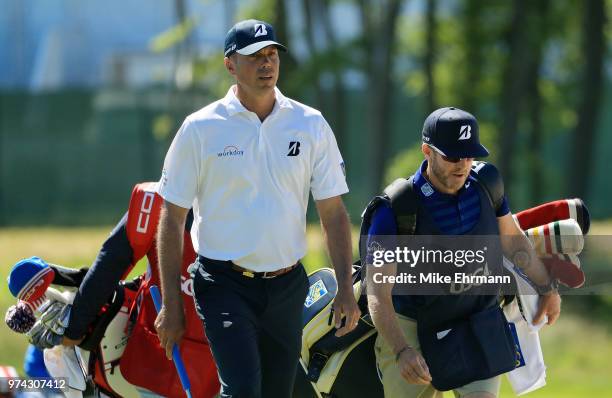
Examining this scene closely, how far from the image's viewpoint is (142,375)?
20.5ft

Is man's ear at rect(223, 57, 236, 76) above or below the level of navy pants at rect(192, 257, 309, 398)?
above

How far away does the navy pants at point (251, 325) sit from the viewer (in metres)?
5.18

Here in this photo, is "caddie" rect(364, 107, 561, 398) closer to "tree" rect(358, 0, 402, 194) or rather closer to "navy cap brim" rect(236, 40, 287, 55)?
"navy cap brim" rect(236, 40, 287, 55)

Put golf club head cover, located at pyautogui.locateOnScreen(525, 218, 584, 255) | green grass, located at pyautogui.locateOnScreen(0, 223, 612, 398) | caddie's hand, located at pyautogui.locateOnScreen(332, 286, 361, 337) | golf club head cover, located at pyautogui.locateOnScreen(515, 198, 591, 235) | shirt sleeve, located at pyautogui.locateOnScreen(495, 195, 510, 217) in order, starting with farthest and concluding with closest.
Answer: green grass, located at pyautogui.locateOnScreen(0, 223, 612, 398) → golf club head cover, located at pyautogui.locateOnScreen(515, 198, 591, 235) → golf club head cover, located at pyautogui.locateOnScreen(525, 218, 584, 255) → shirt sleeve, located at pyautogui.locateOnScreen(495, 195, 510, 217) → caddie's hand, located at pyautogui.locateOnScreen(332, 286, 361, 337)

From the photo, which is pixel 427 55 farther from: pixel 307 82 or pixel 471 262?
pixel 471 262

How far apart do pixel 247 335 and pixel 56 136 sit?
31896 mm

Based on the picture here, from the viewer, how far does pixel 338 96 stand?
2870 centimetres

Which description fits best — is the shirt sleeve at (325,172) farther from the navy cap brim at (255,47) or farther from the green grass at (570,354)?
the green grass at (570,354)

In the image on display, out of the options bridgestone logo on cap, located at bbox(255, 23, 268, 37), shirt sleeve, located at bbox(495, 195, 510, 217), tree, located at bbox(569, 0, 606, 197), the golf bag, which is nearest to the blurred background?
tree, located at bbox(569, 0, 606, 197)

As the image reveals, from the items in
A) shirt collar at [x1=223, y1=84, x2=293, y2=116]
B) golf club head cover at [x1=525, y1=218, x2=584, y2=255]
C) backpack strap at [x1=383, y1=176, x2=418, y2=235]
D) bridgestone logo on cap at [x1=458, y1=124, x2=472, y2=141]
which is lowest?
golf club head cover at [x1=525, y1=218, x2=584, y2=255]

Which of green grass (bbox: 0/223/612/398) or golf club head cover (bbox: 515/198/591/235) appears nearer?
golf club head cover (bbox: 515/198/591/235)

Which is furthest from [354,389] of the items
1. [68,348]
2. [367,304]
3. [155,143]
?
[155,143]

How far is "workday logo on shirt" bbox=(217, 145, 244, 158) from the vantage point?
17.4 ft

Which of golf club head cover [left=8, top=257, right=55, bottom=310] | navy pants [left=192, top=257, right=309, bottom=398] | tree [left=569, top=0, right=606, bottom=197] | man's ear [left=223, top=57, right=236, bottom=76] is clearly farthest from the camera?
tree [left=569, top=0, right=606, bottom=197]
